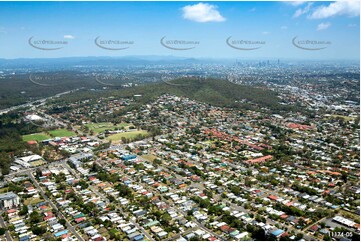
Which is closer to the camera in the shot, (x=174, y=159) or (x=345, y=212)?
(x=345, y=212)

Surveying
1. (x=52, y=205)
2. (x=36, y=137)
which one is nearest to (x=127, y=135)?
(x=36, y=137)

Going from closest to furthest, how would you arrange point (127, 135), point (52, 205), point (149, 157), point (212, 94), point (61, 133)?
point (52, 205), point (149, 157), point (127, 135), point (61, 133), point (212, 94)

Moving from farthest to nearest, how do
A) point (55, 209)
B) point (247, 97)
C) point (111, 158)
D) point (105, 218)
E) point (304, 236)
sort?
1. point (247, 97)
2. point (111, 158)
3. point (55, 209)
4. point (105, 218)
5. point (304, 236)

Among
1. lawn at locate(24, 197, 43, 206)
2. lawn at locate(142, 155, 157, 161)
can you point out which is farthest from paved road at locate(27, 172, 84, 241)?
lawn at locate(142, 155, 157, 161)

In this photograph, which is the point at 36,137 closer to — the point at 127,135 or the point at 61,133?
the point at 61,133

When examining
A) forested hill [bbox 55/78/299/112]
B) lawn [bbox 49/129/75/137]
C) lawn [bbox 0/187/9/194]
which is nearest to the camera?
lawn [bbox 0/187/9/194]

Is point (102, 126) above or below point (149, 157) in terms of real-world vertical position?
above

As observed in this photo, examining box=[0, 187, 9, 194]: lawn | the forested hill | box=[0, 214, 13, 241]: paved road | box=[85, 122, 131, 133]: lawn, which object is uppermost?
the forested hill

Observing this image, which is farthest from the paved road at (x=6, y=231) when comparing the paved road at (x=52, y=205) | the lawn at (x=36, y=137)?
the lawn at (x=36, y=137)

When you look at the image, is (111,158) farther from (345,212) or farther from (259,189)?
(345,212)

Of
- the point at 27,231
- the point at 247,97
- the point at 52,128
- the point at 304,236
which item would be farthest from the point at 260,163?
the point at 247,97

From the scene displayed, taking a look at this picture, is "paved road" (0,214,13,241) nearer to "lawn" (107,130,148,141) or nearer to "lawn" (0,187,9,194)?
"lawn" (0,187,9,194)
